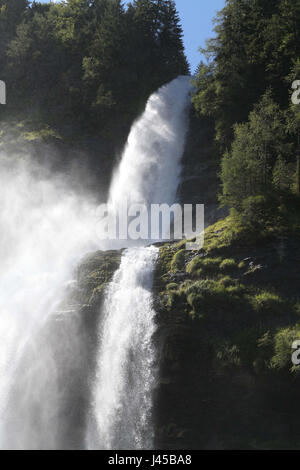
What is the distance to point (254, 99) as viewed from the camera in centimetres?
3241

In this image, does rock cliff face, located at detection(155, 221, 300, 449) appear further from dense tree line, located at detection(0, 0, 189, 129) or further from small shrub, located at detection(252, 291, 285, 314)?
dense tree line, located at detection(0, 0, 189, 129)

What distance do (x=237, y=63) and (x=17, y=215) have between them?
2207 centimetres

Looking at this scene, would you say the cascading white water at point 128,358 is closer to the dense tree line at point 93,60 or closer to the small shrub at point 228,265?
the small shrub at point 228,265

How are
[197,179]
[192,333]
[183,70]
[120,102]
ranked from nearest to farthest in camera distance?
[192,333]
[197,179]
[120,102]
[183,70]

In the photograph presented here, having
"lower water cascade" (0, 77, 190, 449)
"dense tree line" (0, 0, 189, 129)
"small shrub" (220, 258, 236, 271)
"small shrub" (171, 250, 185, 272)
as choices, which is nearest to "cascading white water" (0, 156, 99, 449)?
"lower water cascade" (0, 77, 190, 449)

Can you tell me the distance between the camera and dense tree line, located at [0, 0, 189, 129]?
4362 centimetres

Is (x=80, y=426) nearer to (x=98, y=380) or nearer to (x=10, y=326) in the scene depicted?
(x=98, y=380)

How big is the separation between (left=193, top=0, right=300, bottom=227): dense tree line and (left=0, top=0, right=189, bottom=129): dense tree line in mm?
10444

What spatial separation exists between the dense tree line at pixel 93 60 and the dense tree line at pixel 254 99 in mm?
10444

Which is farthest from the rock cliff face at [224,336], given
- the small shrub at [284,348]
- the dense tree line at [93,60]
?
the dense tree line at [93,60]

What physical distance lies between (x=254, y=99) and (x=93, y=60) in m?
22.4

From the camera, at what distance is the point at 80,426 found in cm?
1745

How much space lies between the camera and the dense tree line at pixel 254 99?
24.6 metres

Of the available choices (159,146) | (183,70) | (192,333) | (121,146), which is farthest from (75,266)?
(183,70)
